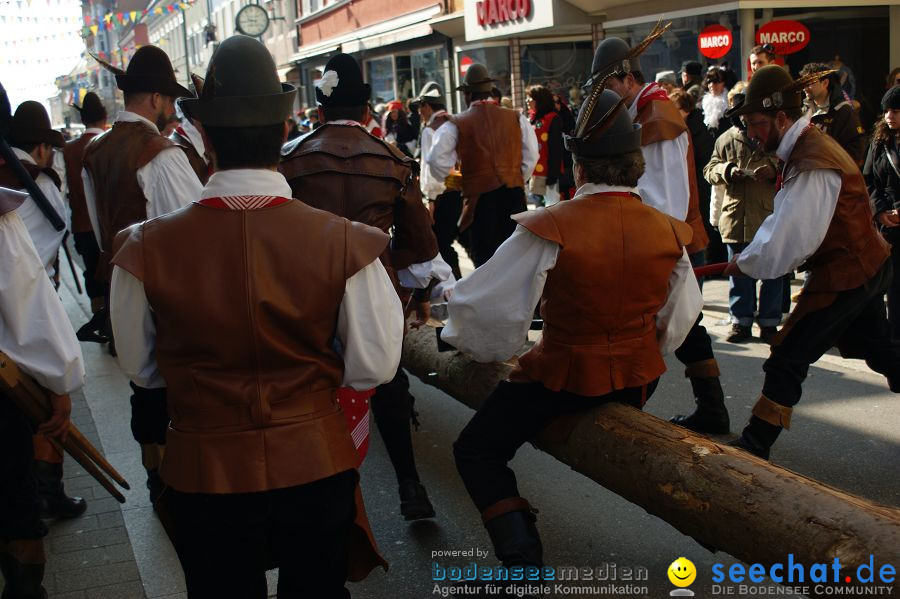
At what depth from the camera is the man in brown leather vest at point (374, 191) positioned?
4.03 metres

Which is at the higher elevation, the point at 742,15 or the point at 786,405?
the point at 742,15

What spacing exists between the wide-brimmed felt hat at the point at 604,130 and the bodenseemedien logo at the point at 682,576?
1597 mm

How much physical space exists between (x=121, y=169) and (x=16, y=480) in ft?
5.37

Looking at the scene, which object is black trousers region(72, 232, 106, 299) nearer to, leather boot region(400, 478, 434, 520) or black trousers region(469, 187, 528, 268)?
black trousers region(469, 187, 528, 268)

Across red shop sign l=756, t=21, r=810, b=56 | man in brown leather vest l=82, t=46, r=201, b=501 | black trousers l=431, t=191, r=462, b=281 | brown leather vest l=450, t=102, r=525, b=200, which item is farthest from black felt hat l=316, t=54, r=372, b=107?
red shop sign l=756, t=21, r=810, b=56

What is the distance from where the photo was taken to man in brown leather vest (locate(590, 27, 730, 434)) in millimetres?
4832

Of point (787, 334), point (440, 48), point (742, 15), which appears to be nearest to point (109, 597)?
point (787, 334)

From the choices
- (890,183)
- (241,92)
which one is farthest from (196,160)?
(890,183)

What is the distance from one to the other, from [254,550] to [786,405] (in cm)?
272

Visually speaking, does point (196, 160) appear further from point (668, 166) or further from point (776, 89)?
point (776, 89)

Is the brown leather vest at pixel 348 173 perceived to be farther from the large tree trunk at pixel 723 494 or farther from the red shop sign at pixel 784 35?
the red shop sign at pixel 784 35

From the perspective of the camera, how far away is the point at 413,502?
164 inches

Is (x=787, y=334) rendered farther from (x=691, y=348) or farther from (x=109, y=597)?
(x=109, y=597)

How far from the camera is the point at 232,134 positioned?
2.36 m
